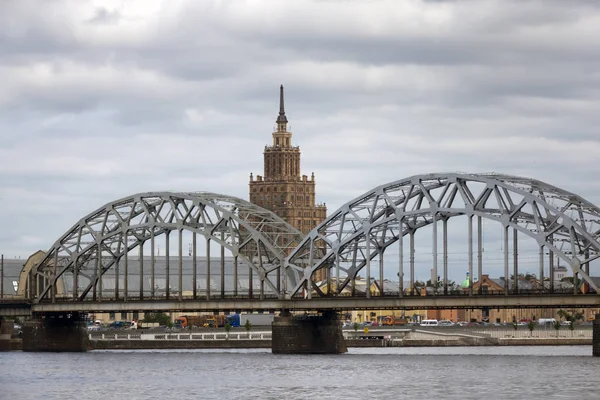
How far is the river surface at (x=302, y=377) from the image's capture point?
115875mm

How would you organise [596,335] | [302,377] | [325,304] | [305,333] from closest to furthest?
[302,377]
[596,335]
[325,304]
[305,333]

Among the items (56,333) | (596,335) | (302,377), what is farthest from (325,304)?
(56,333)

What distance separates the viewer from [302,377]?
434 ft

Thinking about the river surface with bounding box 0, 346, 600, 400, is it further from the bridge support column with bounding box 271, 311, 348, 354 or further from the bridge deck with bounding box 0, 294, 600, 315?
the bridge deck with bounding box 0, 294, 600, 315

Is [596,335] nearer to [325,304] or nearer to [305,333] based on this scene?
[325,304]

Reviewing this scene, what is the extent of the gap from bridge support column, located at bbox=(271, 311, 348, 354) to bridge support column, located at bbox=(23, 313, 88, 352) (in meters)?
31.2

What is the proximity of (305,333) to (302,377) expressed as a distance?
3838 centimetres

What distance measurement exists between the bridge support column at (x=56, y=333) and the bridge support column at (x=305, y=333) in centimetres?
3121

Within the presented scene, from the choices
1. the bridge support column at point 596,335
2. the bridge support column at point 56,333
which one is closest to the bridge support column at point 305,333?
the bridge support column at point 596,335

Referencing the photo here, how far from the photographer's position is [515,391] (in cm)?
11556

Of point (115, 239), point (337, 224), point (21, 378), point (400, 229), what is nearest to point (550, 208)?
point (400, 229)

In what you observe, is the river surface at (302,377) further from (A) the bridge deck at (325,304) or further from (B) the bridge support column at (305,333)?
(A) the bridge deck at (325,304)

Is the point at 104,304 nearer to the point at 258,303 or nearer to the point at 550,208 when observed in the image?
the point at 258,303

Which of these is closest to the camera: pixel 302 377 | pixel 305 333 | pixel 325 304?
pixel 302 377
